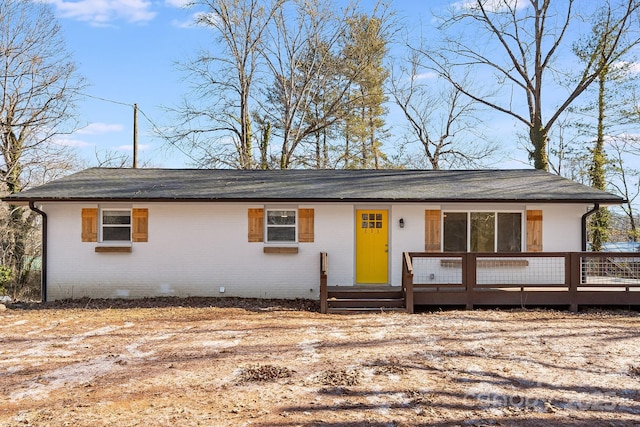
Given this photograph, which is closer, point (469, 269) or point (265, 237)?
point (469, 269)

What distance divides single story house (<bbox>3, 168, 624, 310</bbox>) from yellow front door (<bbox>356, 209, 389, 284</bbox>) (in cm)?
2

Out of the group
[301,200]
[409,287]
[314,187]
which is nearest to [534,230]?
[409,287]

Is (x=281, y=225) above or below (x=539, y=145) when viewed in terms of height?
below

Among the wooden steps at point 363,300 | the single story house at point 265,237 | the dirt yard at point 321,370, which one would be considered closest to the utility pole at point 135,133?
the single story house at point 265,237

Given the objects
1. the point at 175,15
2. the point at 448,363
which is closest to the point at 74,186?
the point at 448,363

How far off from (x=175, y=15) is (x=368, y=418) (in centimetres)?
2331

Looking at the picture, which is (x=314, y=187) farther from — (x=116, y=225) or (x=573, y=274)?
(x=573, y=274)

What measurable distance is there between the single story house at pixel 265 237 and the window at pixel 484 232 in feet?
0.08

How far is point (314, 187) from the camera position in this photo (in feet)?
39.4

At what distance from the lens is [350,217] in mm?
11414

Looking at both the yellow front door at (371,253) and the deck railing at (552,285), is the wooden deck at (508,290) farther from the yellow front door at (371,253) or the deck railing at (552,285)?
the yellow front door at (371,253)

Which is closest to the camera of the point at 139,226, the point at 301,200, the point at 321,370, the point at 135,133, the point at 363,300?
the point at 321,370

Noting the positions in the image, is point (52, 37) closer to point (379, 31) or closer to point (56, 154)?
point (56, 154)

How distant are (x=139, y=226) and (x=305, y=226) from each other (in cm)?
400
